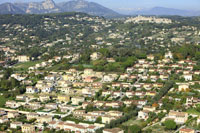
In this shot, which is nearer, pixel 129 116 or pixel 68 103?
pixel 129 116

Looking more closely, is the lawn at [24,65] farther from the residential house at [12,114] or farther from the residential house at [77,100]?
the residential house at [12,114]

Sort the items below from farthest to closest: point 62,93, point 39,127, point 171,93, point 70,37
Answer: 1. point 70,37
2. point 62,93
3. point 171,93
4. point 39,127

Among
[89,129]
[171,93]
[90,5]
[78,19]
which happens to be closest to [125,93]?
[171,93]

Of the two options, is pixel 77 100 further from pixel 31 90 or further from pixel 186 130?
pixel 186 130

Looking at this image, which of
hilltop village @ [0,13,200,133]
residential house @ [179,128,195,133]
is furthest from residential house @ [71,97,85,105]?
residential house @ [179,128,195,133]

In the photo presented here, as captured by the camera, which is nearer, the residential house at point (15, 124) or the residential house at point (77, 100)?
the residential house at point (15, 124)

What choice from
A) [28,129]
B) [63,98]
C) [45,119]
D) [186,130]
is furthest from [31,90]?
[186,130]

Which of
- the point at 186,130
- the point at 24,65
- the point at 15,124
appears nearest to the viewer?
the point at 186,130

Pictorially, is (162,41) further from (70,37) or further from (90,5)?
(90,5)

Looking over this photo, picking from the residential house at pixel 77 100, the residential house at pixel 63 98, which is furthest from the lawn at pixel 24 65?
the residential house at pixel 77 100

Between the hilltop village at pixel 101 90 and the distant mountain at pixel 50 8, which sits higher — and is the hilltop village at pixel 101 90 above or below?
below

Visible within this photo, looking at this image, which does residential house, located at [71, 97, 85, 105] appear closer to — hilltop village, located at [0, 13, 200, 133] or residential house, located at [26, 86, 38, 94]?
hilltop village, located at [0, 13, 200, 133]
